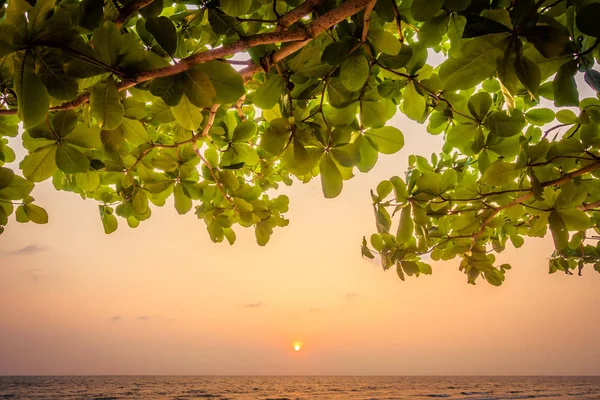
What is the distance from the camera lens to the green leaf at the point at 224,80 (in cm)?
88

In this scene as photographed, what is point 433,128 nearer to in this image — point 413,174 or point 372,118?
point 413,174

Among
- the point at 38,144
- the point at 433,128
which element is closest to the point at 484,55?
the point at 433,128

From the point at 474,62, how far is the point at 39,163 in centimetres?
133

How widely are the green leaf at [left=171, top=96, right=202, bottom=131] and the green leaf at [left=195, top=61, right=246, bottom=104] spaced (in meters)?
0.10

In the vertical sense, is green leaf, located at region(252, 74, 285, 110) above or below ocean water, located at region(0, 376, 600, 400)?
above

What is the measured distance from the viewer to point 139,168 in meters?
1.71

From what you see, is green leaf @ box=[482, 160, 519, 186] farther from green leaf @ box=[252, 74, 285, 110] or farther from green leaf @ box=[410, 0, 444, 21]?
green leaf @ box=[252, 74, 285, 110]

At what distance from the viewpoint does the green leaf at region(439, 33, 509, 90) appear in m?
0.80

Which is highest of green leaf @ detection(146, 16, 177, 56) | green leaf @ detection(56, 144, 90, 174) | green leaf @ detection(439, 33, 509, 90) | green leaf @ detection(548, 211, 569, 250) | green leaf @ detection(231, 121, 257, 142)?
green leaf @ detection(231, 121, 257, 142)

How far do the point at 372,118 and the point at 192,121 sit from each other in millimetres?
621

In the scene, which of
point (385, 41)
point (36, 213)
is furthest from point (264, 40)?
point (36, 213)

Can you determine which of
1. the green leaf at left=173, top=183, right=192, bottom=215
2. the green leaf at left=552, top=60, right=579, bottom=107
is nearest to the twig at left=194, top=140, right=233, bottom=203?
the green leaf at left=173, top=183, right=192, bottom=215

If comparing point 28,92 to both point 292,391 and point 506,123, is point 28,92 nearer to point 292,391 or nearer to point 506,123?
point 506,123

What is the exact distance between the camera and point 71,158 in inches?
45.7
